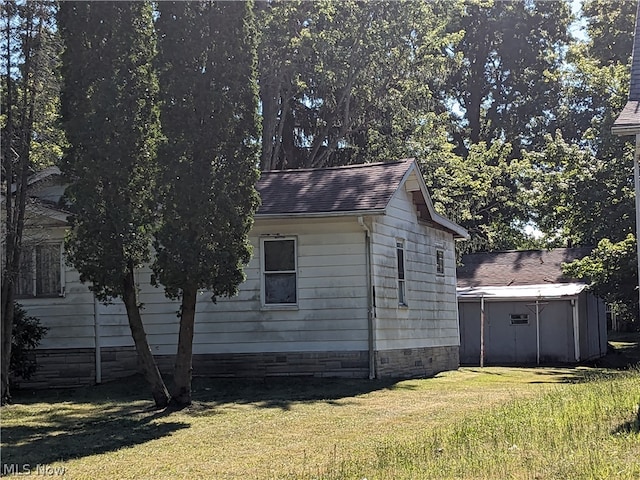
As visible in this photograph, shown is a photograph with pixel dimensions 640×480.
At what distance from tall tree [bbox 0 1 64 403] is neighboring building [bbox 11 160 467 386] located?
2.90 metres

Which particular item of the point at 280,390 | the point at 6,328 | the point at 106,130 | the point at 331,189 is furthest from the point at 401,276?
the point at 106,130

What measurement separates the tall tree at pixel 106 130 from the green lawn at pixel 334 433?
233 cm

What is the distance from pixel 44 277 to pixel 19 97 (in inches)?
194

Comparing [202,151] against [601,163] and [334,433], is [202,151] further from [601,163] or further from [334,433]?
[601,163]

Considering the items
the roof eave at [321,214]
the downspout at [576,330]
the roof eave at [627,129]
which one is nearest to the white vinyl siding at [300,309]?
the roof eave at [321,214]

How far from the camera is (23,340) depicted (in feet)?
50.5

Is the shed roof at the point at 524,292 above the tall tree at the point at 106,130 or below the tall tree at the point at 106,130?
below

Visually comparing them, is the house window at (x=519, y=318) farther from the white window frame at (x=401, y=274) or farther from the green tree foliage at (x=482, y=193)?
the white window frame at (x=401, y=274)

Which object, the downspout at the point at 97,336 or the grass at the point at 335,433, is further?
the downspout at the point at 97,336

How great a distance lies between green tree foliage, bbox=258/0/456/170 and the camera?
2945cm

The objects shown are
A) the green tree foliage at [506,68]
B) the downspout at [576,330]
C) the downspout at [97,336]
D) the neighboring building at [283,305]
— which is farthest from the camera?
the green tree foliage at [506,68]

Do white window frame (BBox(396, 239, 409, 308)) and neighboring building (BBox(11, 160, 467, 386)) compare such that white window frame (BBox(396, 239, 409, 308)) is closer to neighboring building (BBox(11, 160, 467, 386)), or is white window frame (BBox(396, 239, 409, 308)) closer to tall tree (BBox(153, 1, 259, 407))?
neighboring building (BBox(11, 160, 467, 386))

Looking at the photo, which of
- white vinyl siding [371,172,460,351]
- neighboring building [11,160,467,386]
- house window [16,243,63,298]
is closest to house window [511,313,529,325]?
white vinyl siding [371,172,460,351]

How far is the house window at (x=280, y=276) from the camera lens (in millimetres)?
16891
